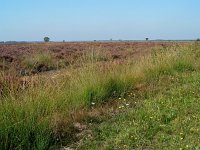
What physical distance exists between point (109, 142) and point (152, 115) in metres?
1.54

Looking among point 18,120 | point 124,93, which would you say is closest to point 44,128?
point 18,120

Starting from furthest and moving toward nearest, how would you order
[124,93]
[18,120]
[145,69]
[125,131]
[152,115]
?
1. [145,69]
2. [124,93]
3. [152,115]
4. [125,131]
5. [18,120]

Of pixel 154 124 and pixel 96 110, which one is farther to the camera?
pixel 96 110

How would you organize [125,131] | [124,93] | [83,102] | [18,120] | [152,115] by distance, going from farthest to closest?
[124,93]
[83,102]
[152,115]
[125,131]
[18,120]

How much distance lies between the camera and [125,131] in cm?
661

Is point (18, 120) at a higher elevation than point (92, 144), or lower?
higher

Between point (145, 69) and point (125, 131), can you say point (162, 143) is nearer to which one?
point (125, 131)

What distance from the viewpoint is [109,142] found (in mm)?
6207

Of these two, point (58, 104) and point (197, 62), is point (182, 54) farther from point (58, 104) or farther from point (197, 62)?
point (58, 104)

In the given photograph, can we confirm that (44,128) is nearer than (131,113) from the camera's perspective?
Yes

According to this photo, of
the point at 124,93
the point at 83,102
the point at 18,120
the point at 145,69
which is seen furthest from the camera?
the point at 145,69

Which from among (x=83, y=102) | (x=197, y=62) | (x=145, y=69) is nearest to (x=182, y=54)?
(x=197, y=62)

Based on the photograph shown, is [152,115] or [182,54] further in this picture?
[182,54]

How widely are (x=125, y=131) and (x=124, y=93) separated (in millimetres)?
3328
